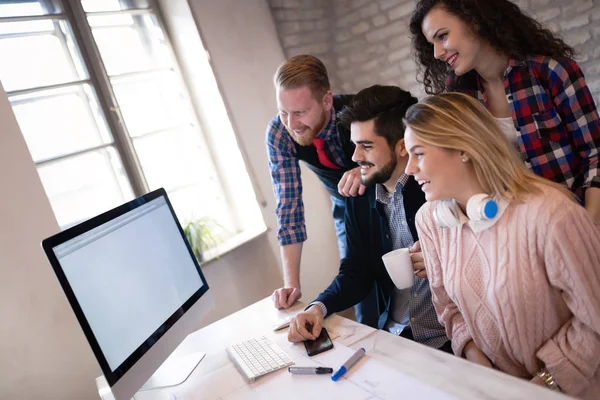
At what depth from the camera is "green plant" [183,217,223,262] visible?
2850mm

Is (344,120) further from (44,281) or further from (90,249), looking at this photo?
(44,281)

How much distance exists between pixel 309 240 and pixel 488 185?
214 cm

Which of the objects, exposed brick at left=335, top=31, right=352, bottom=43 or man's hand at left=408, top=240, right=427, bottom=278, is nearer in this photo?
man's hand at left=408, top=240, right=427, bottom=278

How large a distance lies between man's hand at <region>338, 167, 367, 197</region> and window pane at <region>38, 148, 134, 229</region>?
1.44 meters

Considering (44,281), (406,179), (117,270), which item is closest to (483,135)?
(406,179)

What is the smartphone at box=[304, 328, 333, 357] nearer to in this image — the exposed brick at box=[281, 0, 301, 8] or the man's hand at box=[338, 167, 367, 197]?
the man's hand at box=[338, 167, 367, 197]

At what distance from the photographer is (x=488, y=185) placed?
1304 mm

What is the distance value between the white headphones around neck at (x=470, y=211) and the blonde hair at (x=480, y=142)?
0.05 m

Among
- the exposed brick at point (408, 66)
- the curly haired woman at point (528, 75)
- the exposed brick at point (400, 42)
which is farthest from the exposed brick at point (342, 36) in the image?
the curly haired woman at point (528, 75)

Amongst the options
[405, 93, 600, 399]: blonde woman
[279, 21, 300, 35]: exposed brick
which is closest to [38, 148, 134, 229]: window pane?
[279, 21, 300, 35]: exposed brick

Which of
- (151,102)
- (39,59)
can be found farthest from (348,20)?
(39,59)

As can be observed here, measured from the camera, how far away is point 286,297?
1.86 meters

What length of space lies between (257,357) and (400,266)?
456mm

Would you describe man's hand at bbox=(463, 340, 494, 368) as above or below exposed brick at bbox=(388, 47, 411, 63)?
below
